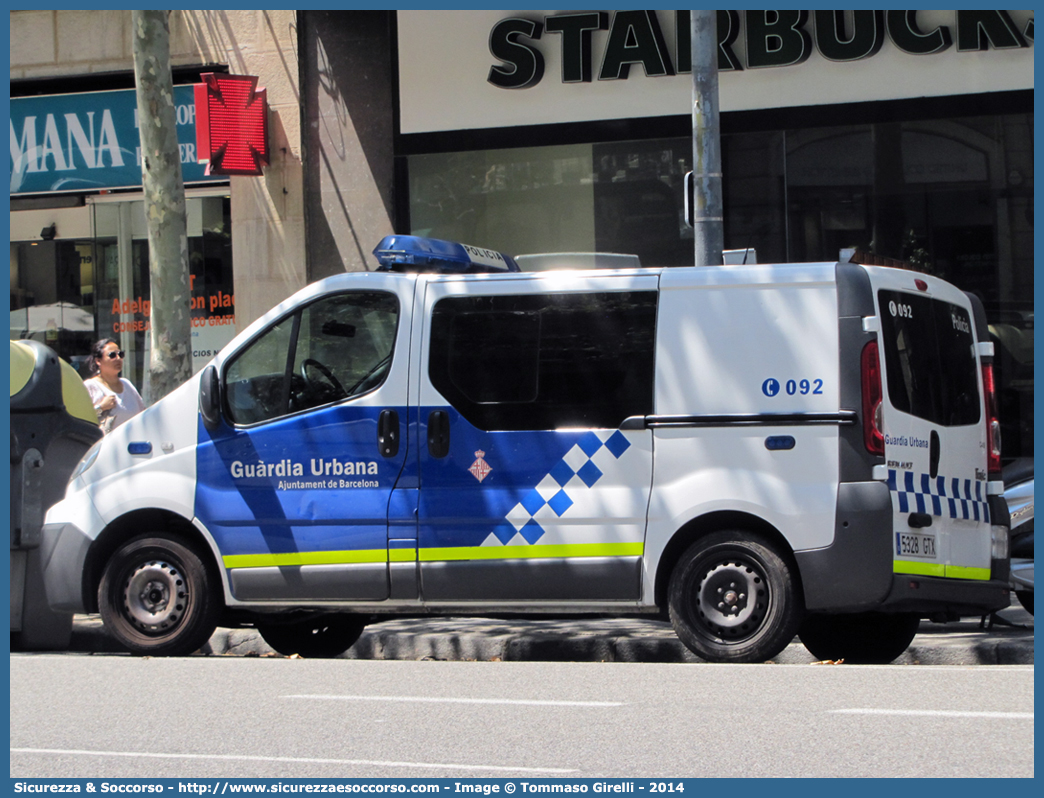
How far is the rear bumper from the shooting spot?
24.0ft

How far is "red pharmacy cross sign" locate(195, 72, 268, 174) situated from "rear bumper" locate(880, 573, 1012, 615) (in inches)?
374

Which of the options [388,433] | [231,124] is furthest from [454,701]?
[231,124]

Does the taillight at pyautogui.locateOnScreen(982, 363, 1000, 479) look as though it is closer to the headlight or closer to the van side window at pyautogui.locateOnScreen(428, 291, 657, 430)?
the van side window at pyautogui.locateOnScreen(428, 291, 657, 430)

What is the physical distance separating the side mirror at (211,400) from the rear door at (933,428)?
3765 millimetres

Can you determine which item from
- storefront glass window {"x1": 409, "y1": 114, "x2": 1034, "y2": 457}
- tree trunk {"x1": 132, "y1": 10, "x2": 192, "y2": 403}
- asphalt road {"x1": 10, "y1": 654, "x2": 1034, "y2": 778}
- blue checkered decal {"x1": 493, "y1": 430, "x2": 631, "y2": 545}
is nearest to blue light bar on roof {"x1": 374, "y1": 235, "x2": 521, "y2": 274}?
blue checkered decal {"x1": 493, "y1": 430, "x2": 631, "y2": 545}

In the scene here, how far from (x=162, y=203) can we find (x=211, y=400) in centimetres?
330

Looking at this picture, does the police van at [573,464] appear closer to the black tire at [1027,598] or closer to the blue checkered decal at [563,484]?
the blue checkered decal at [563,484]

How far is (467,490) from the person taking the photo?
7.89 metres

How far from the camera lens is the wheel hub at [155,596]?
27.3 ft

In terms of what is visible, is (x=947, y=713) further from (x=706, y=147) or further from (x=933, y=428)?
(x=706, y=147)

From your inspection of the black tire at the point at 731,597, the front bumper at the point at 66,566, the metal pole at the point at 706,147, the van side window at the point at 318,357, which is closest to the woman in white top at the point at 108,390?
the front bumper at the point at 66,566

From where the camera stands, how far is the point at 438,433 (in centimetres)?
792

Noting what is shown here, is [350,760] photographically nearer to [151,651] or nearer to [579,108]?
[151,651]

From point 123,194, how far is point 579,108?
561 cm
